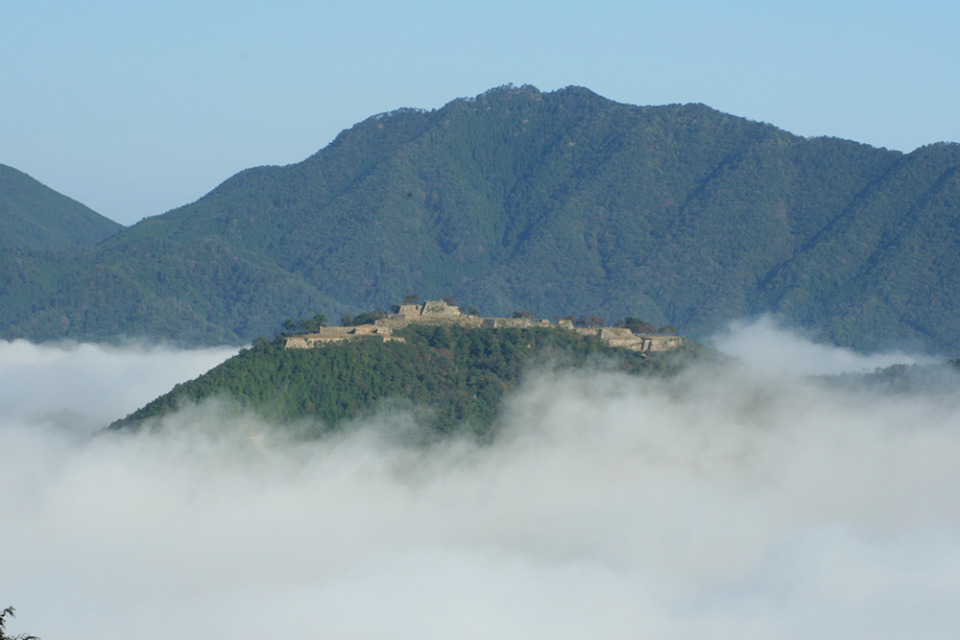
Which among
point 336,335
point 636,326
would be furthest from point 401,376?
point 636,326

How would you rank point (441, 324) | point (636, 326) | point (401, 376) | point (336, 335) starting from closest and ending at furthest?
point (401, 376) < point (336, 335) < point (441, 324) < point (636, 326)

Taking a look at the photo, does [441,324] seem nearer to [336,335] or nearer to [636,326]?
[336,335]

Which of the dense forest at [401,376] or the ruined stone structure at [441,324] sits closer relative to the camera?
the dense forest at [401,376]

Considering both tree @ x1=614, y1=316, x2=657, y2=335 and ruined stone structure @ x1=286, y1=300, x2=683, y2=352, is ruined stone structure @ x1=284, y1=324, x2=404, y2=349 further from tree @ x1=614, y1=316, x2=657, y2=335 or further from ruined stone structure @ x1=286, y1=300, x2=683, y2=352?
tree @ x1=614, y1=316, x2=657, y2=335

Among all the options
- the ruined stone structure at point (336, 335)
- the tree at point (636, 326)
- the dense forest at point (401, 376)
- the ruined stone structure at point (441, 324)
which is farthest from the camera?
the tree at point (636, 326)

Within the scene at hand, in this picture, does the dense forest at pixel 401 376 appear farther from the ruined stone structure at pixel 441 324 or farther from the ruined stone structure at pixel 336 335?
the ruined stone structure at pixel 441 324

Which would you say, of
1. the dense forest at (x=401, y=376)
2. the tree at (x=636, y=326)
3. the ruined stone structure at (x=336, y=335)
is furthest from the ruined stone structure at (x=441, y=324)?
the tree at (x=636, y=326)

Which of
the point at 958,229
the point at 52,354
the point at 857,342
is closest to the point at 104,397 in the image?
the point at 52,354
